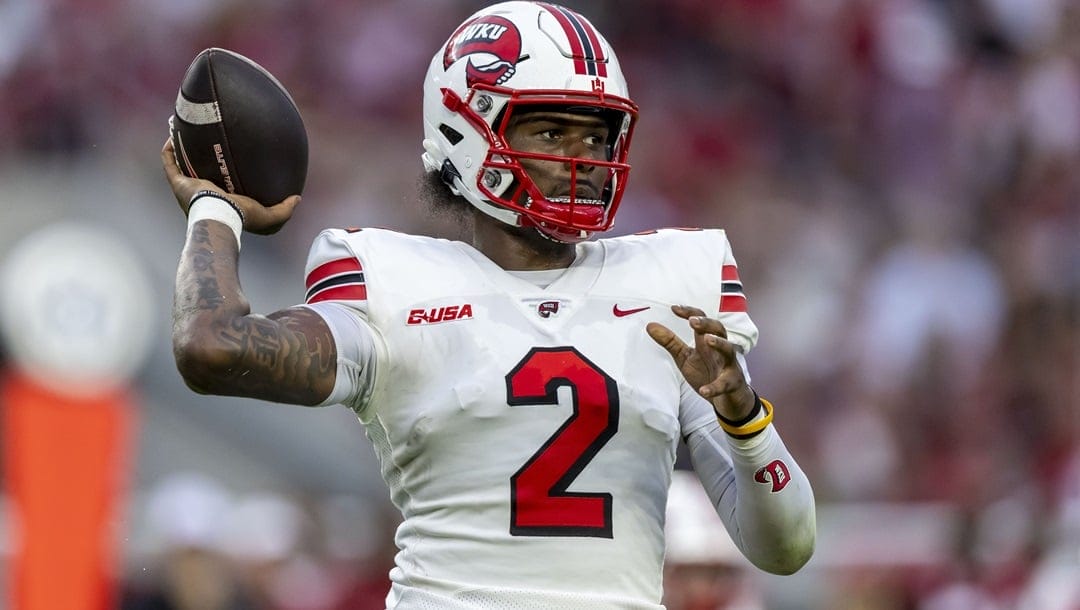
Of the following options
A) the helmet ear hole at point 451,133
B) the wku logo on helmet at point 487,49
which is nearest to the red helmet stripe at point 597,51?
the wku logo on helmet at point 487,49

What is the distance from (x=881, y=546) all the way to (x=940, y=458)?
3.77 feet

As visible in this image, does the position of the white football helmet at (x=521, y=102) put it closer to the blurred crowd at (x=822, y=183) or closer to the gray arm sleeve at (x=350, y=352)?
the gray arm sleeve at (x=350, y=352)

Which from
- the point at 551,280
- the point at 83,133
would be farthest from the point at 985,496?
the point at 551,280

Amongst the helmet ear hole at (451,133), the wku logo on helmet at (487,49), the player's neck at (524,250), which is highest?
the wku logo on helmet at (487,49)

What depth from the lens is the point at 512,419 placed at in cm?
259

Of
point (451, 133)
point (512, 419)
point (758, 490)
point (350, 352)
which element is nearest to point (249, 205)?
point (350, 352)

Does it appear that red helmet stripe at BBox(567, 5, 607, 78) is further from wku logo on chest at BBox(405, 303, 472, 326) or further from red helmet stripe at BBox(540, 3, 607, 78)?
wku logo on chest at BBox(405, 303, 472, 326)

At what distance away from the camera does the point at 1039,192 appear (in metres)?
7.96

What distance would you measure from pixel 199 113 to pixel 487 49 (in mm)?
473

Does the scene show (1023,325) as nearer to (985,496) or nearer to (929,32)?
(985,496)

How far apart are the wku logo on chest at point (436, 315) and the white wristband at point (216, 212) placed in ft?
0.91

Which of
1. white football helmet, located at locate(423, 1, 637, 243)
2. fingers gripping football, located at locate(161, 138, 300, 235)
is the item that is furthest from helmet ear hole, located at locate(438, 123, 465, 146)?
fingers gripping football, located at locate(161, 138, 300, 235)

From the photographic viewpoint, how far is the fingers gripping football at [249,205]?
106 inches

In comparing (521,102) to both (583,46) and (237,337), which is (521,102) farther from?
A: (237,337)
